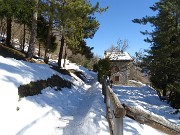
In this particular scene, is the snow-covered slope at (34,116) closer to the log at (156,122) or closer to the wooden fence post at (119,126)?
the wooden fence post at (119,126)

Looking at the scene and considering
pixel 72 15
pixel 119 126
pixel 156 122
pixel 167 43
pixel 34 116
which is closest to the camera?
pixel 156 122

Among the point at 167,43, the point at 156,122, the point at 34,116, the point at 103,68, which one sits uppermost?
the point at 167,43

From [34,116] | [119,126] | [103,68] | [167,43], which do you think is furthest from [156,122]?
[103,68]

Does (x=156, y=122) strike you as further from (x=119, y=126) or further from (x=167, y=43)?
(x=167, y=43)

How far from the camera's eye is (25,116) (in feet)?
28.7

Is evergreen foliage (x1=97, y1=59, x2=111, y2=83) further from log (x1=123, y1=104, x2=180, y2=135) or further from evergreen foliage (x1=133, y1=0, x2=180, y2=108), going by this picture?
log (x1=123, y1=104, x2=180, y2=135)

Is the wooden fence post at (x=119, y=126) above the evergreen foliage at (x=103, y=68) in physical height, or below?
below

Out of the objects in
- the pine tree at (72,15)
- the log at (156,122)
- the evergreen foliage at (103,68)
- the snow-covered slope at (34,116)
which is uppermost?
the pine tree at (72,15)

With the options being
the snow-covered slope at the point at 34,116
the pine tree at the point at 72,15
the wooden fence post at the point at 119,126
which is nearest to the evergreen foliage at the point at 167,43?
the pine tree at the point at 72,15

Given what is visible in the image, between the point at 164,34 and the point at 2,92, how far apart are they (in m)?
18.6

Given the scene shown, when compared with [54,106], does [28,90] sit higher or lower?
higher

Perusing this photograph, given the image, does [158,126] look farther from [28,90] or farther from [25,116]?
[28,90]

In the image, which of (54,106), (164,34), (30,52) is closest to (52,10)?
(30,52)

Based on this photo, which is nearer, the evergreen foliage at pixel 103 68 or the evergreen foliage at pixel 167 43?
the evergreen foliage at pixel 167 43
